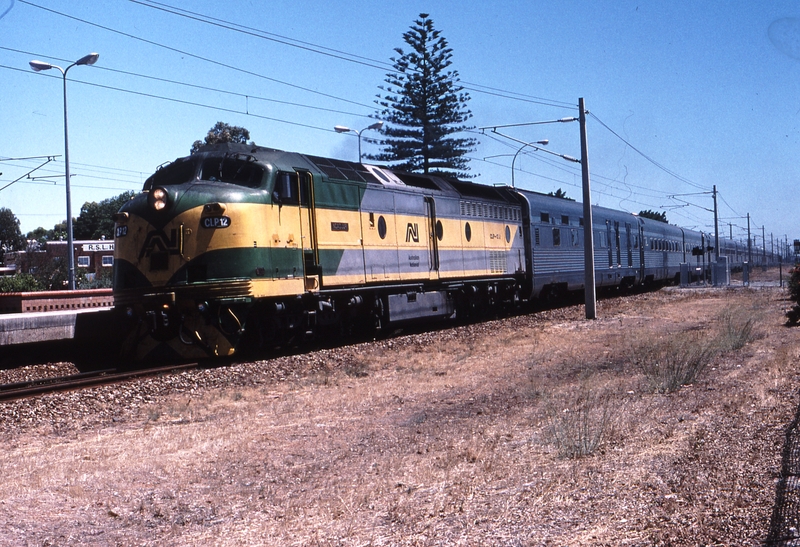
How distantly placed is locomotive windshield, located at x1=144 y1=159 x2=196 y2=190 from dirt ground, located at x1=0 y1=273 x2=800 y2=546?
13.2 feet

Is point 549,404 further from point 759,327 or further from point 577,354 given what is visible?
point 759,327

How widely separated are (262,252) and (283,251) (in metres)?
0.67

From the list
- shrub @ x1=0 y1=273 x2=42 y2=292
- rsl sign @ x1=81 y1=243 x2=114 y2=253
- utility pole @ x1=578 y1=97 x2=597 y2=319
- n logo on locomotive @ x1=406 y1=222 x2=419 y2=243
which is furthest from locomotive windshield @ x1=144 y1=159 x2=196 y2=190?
rsl sign @ x1=81 y1=243 x2=114 y2=253

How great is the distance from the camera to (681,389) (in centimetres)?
1060

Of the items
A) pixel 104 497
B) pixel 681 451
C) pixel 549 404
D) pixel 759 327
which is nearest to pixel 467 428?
pixel 549 404

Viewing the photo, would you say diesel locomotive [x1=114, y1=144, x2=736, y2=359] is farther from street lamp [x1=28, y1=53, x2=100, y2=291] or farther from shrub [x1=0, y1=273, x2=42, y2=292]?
shrub [x1=0, y1=273, x2=42, y2=292]

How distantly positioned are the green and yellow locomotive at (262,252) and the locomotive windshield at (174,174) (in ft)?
0.09

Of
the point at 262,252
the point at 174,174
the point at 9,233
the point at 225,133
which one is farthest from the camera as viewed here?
the point at 9,233

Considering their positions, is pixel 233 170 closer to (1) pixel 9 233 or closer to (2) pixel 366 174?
(2) pixel 366 174

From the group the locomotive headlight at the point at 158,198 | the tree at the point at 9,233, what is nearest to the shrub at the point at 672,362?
the locomotive headlight at the point at 158,198

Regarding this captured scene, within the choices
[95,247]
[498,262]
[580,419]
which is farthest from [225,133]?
[580,419]

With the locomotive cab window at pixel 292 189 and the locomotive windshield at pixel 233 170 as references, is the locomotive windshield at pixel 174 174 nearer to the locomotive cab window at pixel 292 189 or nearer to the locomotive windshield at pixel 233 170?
the locomotive windshield at pixel 233 170

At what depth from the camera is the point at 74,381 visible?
13266 millimetres

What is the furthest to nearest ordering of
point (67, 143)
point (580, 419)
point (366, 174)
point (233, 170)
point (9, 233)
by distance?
point (9, 233) < point (67, 143) < point (366, 174) < point (233, 170) < point (580, 419)
